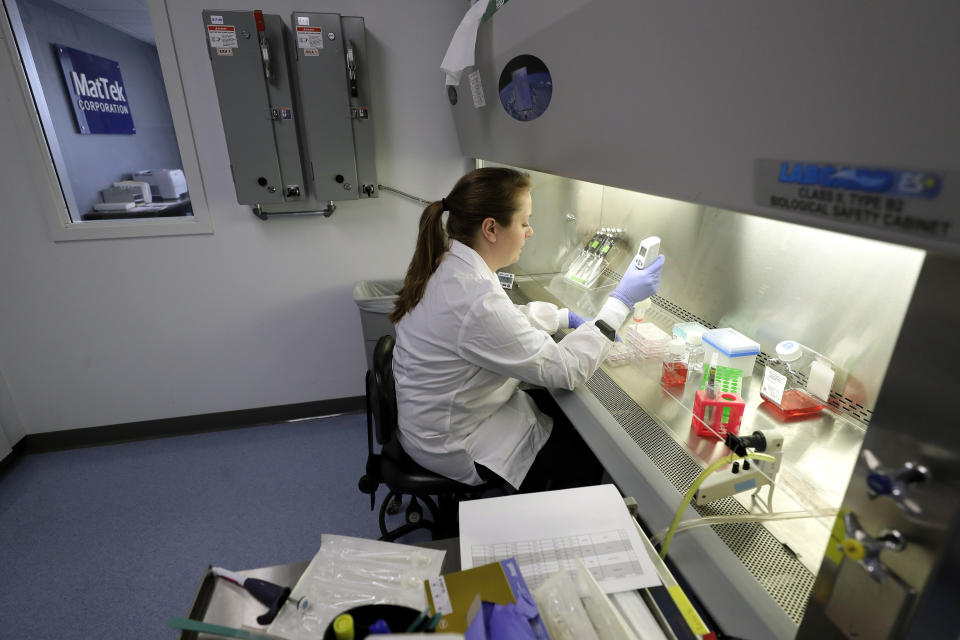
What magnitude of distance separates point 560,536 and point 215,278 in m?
2.47

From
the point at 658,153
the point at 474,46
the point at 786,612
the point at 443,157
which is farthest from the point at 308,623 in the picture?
the point at 443,157

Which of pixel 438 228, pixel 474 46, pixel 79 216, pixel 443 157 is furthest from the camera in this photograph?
pixel 443 157

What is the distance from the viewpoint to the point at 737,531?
913mm

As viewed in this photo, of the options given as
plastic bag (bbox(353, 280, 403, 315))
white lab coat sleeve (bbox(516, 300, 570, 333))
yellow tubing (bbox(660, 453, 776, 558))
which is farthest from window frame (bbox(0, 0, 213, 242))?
yellow tubing (bbox(660, 453, 776, 558))

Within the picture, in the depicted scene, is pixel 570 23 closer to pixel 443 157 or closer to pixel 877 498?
pixel 877 498

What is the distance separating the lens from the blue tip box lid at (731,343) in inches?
52.8

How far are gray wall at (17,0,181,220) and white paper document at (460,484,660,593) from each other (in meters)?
2.51

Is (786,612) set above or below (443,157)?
below

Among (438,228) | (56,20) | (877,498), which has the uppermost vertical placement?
(56,20)

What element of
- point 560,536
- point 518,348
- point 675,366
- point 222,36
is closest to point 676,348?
point 675,366

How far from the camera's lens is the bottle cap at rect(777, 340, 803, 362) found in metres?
1.29

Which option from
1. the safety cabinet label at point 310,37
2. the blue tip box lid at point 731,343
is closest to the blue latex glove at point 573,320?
the blue tip box lid at point 731,343

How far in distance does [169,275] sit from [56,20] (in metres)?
1.27

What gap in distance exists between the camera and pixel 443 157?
2705mm
